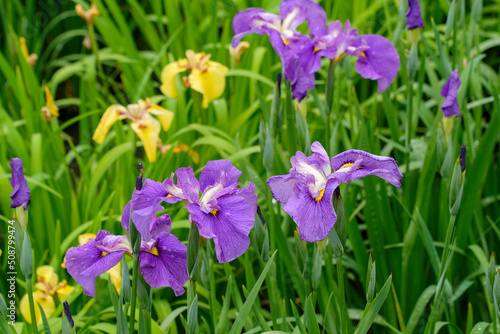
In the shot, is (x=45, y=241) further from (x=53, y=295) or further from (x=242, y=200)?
(x=242, y=200)

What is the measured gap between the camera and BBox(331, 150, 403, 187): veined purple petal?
846 mm

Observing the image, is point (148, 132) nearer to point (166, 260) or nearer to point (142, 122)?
point (142, 122)

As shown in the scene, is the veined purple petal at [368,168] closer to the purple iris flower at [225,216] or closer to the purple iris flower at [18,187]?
the purple iris flower at [225,216]

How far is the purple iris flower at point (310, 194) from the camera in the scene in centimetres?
83

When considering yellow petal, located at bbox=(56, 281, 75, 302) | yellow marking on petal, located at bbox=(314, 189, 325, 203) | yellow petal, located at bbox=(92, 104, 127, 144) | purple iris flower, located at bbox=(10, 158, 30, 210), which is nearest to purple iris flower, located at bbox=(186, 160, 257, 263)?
yellow marking on petal, located at bbox=(314, 189, 325, 203)

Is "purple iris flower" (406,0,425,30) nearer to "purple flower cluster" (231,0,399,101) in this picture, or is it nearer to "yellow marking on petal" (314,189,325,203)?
"purple flower cluster" (231,0,399,101)

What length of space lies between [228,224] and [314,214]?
0.45 ft

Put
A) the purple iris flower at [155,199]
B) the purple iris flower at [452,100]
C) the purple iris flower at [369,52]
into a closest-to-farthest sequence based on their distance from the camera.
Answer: the purple iris flower at [155,199] → the purple iris flower at [452,100] → the purple iris flower at [369,52]

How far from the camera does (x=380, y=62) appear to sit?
1.33 meters

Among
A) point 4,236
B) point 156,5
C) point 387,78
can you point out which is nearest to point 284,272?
point 387,78

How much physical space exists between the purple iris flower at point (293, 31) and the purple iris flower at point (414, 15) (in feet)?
0.76

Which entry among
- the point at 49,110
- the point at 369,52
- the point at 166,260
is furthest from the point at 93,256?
the point at 49,110

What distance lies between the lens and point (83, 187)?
6.07ft

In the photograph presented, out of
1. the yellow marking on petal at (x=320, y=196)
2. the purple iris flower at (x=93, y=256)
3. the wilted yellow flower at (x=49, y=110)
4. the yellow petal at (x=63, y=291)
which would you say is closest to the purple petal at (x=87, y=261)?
the purple iris flower at (x=93, y=256)
